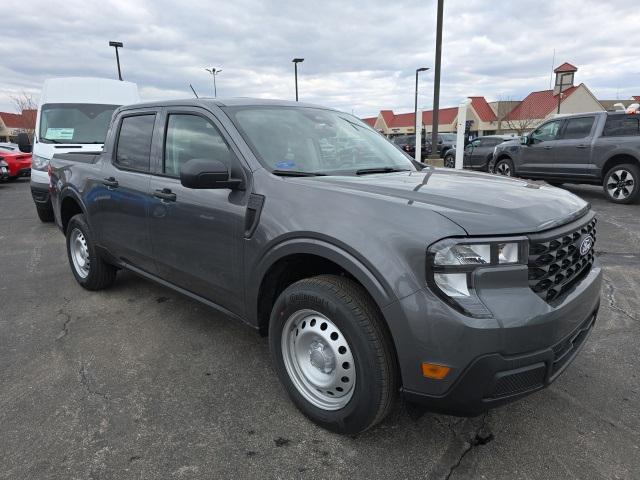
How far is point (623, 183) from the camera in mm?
9453

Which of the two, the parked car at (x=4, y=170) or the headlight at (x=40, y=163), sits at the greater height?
the headlight at (x=40, y=163)

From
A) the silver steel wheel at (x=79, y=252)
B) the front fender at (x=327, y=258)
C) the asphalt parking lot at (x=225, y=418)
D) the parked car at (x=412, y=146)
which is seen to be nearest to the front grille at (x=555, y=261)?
the front fender at (x=327, y=258)

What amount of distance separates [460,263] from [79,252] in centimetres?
427

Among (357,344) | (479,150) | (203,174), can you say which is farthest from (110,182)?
(479,150)

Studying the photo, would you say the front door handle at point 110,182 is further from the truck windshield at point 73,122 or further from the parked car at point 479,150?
the parked car at point 479,150

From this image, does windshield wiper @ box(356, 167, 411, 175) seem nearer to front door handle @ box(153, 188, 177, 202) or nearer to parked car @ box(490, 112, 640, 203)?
front door handle @ box(153, 188, 177, 202)

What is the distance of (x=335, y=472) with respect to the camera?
2.20 meters

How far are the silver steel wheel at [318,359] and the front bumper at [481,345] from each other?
0.36 meters

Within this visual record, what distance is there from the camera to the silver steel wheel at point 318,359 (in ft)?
7.64

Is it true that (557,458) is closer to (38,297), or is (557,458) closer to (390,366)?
(390,366)

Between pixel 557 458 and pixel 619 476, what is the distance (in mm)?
259

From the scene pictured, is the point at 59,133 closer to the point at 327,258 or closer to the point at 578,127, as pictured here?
the point at 327,258

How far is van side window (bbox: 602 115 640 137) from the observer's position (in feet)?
30.8

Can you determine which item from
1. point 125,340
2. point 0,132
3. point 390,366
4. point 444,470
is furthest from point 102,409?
point 0,132
